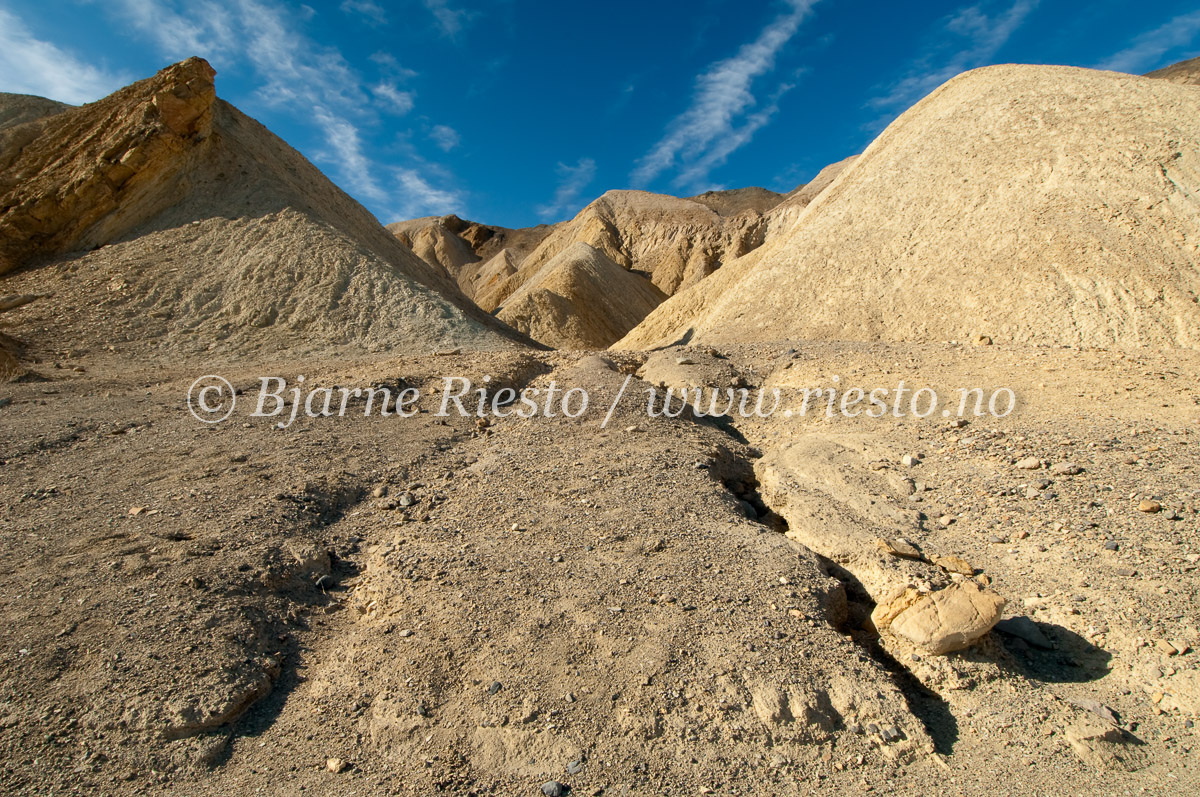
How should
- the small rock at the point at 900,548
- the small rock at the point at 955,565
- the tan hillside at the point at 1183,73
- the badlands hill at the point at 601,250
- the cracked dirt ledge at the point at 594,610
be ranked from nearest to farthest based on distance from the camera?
the cracked dirt ledge at the point at 594,610
the small rock at the point at 955,565
the small rock at the point at 900,548
the badlands hill at the point at 601,250
the tan hillside at the point at 1183,73

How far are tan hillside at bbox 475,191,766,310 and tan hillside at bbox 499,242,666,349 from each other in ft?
16.2

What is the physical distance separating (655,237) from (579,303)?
59.0ft

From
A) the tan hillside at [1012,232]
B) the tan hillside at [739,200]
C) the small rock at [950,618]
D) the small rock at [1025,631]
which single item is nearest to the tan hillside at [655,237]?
the tan hillside at [739,200]

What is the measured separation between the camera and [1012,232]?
12.0m

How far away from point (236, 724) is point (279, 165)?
1768 cm

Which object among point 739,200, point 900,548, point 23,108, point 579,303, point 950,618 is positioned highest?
point 739,200

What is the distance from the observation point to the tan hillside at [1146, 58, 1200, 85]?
3688cm

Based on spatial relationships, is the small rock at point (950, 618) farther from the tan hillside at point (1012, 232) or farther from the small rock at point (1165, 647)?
the tan hillside at point (1012, 232)

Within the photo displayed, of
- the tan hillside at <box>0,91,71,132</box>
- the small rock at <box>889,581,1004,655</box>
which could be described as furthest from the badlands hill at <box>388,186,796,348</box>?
the small rock at <box>889,581,1004,655</box>

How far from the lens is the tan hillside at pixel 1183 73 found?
36.9 metres

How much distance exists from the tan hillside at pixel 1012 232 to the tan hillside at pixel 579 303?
40.6ft

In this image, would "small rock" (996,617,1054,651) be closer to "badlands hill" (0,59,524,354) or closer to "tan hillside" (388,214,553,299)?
"badlands hill" (0,59,524,354)

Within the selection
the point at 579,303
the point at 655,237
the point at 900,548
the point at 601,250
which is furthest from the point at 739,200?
the point at 900,548

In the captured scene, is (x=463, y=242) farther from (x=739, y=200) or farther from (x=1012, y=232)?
(x=1012, y=232)
